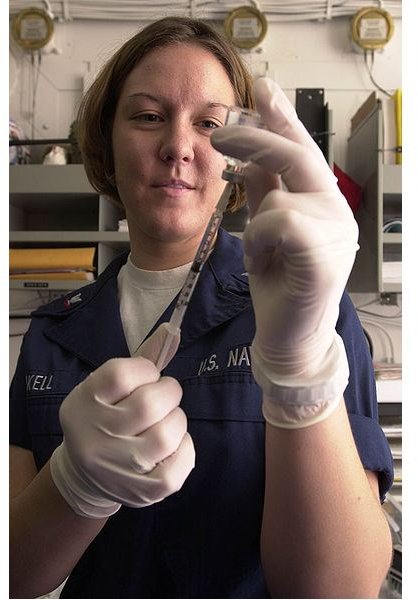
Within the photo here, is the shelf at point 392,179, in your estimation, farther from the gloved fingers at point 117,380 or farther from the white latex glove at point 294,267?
the gloved fingers at point 117,380

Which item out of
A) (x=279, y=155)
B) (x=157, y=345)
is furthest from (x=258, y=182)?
(x=157, y=345)

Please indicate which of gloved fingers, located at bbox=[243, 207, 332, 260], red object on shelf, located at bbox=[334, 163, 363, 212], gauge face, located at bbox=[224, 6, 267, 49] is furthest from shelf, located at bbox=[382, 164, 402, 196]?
gloved fingers, located at bbox=[243, 207, 332, 260]

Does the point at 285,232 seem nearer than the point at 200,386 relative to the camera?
Yes

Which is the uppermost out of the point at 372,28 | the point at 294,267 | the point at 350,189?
the point at 372,28

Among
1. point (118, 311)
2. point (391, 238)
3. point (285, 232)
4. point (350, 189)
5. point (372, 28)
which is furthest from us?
point (372, 28)

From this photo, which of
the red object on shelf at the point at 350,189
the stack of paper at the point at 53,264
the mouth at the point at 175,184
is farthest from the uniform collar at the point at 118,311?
the red object on shelf at the point at 350,189

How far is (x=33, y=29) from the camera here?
2.57 m

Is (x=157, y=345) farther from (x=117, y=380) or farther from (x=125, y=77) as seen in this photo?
(x=125, y=77)

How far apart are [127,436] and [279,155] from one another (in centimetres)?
34

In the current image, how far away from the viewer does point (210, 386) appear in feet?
2.58

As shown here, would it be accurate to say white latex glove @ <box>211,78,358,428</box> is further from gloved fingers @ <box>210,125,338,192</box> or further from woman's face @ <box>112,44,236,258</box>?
woman's face @ <box>112,44,236,258</box>

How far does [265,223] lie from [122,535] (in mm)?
517

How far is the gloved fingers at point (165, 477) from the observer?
578mm

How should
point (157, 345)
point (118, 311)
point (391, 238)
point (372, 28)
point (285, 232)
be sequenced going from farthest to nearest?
point (372, 28) < point (391, 238) < point (118, 311) < point (157, 345) < point (285, 232)
